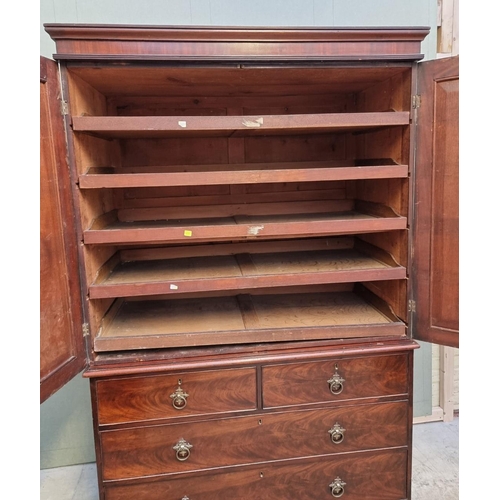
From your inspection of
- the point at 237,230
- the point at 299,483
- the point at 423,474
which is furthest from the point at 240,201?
the point at 423,474

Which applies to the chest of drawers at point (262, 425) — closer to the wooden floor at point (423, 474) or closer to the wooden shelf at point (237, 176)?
the wooden floor at point (423, 474)

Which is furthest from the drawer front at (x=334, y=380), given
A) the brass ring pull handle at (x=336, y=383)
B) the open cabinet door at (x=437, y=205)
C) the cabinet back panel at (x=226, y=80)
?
the cabinet back panel at (x=226, y=80)

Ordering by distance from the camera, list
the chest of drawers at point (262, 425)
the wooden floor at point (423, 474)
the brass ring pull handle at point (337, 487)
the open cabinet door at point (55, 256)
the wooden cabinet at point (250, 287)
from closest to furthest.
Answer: the open cabinet door at point (55, 256), the wooden cabinet at point (250, 287), the chest of drawers at point (262, 425), the brass ring pull handle at point (337, 487), the wooden floor at point (423, 474)

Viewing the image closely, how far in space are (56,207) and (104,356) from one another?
506 mm

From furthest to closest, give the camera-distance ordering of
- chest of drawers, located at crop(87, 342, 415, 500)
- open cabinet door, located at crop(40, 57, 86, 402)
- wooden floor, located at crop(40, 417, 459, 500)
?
wooden floor, located at crop(40, 417, 459, 500)
chest of drawers, located at crop(87, 342, 415, 500)
open cabinet door, located at crop(40, 57, 86, 402)

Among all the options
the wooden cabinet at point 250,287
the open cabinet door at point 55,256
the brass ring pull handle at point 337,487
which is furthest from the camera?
the brass ring pull handle at point 337,487

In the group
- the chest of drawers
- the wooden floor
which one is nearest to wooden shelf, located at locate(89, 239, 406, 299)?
the chest of drawers

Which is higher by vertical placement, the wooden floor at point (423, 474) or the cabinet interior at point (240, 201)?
the cabinet interior at point (240, 201)

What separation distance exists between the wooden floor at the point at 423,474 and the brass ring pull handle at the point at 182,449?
763 millimetres

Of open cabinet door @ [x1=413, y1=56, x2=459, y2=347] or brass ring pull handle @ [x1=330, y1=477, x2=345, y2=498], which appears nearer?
open cabinet door @ [x1=413, y1=56, x2=459, y2=347]

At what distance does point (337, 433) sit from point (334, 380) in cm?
19

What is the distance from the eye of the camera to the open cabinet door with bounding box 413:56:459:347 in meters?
1.27

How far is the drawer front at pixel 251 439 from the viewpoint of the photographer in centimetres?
Answer: 136

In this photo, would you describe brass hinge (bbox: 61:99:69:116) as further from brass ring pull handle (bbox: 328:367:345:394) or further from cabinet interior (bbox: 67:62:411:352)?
brass ring pull handle (bbox: 328:367:345:394)
